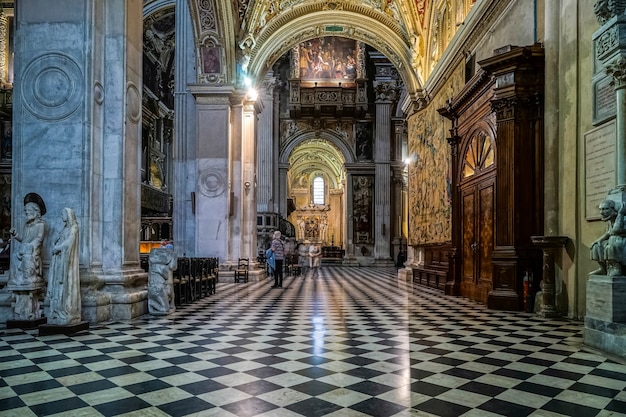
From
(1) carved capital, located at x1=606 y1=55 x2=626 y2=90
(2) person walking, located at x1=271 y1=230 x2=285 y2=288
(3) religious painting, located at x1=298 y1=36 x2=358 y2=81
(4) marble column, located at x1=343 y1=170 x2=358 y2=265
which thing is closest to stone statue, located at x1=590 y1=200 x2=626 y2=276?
(1) carved capital, located at x1=606 y1=55 x2=626 y2=90

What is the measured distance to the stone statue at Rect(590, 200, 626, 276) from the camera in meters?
5.33

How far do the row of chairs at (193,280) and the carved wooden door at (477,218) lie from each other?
575 cm

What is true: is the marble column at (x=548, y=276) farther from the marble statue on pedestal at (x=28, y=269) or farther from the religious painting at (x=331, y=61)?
the religious painting at (x=331, y=61)

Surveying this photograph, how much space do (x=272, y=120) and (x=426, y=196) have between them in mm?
16410

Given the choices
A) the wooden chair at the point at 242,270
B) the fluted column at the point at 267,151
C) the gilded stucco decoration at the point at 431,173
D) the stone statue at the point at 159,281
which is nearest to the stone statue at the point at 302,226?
the fluted column at the point at 267,151

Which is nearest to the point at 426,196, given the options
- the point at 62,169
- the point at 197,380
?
the point at 62,169

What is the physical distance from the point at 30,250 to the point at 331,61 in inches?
1050

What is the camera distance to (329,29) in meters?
18.7

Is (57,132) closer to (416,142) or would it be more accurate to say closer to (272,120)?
(416,142)

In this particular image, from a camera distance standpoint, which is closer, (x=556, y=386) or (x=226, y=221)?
(x=556, y=386)

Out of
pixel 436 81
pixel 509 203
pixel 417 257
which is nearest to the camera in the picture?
pixel 509 203

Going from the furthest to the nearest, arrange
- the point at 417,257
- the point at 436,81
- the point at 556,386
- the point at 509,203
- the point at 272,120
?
the point at 272,120 → the point at 417,257 → the point at 436,81 → the point at 509,203 → the point at 556,386

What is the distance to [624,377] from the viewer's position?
14.0ft

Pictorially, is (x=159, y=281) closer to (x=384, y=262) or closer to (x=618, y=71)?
(x=618, y=71)
